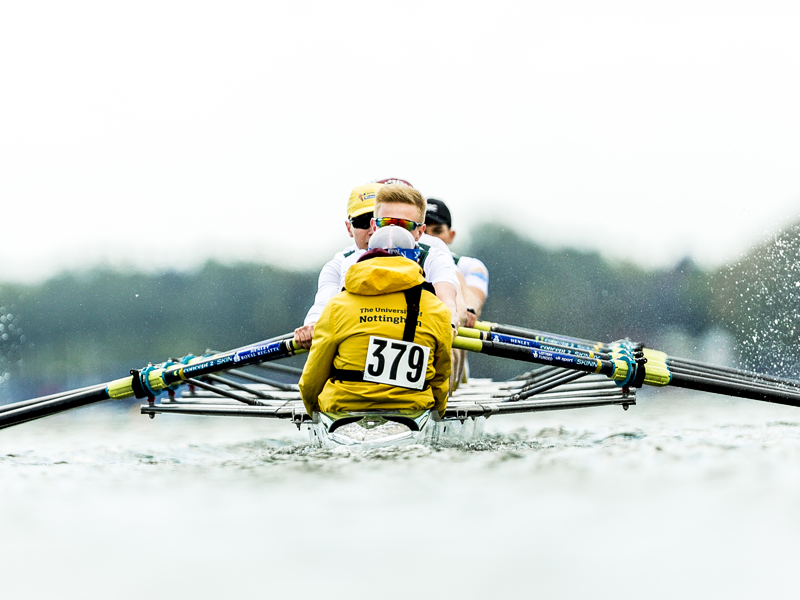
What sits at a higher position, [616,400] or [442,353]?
[442,353]

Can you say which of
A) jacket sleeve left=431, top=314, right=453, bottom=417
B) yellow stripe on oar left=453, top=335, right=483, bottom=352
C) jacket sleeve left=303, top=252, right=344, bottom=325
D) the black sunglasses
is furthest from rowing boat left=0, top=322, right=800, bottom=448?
the black sunglasses

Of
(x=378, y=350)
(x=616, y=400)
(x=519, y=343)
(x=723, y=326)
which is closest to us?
(x=378, y=350)

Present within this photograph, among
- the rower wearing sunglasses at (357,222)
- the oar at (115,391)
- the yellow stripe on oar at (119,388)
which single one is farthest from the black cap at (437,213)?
the yellow stripe on oar at (119,388)

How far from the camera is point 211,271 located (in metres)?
23.0

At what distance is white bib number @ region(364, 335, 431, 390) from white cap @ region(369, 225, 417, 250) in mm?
457

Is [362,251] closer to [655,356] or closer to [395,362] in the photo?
[395,362]

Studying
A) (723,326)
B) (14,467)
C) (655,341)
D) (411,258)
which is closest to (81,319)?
(655,341)

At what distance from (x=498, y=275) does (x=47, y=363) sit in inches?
495

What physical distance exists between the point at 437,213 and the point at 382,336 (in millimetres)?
3428

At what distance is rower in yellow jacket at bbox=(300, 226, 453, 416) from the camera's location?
3.85m

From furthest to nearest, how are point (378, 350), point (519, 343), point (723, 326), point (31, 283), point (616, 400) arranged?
point (723, 326)
point (31, 283)
point (616, 400)
point (519, 343)
point (378, 350)

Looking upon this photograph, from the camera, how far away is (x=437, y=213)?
7.14 metres

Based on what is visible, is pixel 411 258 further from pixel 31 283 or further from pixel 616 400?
pixel 31 283

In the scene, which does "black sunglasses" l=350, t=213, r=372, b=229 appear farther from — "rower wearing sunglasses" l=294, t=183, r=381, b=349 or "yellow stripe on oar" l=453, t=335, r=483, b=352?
"yellow stripe on oar" l=453, t=335, r=483, b=352
